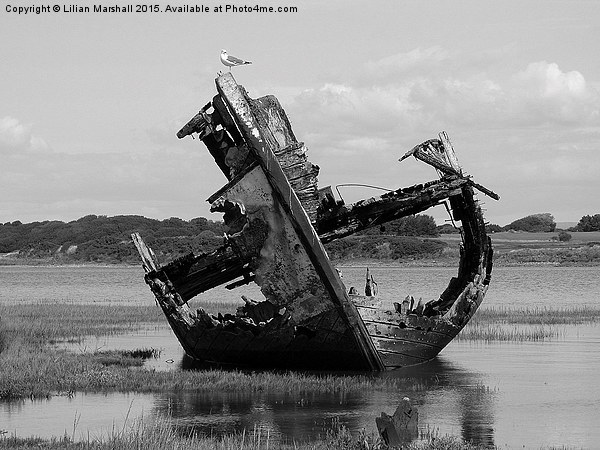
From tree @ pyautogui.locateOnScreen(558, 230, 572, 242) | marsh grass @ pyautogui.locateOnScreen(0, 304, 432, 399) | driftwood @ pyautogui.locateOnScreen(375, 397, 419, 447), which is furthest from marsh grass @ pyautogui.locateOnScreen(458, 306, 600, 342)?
tree @ pyautogui.locateOnScreen(558, 230, 572, 242)

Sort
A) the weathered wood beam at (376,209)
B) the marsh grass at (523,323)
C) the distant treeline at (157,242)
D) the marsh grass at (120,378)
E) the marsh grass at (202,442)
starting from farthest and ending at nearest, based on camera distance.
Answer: the distant treeline at (157,242) → the marsh grass at (523,323) → the weathered wood beam at (376,209) → the marsh grass at (120,378) → the marsh grass at (202,442)

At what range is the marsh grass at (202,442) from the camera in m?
10.8

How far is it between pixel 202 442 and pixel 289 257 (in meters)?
6.39

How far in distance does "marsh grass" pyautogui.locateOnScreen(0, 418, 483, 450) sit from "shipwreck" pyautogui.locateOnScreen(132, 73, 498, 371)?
522 cm

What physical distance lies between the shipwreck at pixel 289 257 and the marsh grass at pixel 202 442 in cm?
522

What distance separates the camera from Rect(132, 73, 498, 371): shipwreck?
56.4 ft

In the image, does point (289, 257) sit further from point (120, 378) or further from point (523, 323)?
point (523, 323)

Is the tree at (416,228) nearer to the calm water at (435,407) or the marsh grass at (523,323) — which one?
the marsh grass at (523,323)

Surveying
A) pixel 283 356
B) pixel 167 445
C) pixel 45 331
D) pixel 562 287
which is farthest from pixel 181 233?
pixel 167 445

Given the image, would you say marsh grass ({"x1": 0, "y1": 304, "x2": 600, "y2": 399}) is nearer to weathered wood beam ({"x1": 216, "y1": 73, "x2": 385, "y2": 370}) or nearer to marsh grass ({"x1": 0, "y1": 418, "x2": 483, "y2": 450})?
weathered wood beam ({"x1": 216, "y1": 73, "x2": 385, "y2": 370})

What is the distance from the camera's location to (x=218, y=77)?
17422mm

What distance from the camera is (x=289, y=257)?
17.4 meters

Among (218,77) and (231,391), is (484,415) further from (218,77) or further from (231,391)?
(218,77)

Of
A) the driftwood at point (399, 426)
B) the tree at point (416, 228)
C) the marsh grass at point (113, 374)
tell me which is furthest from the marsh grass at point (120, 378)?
the tree at point (416, 228)
